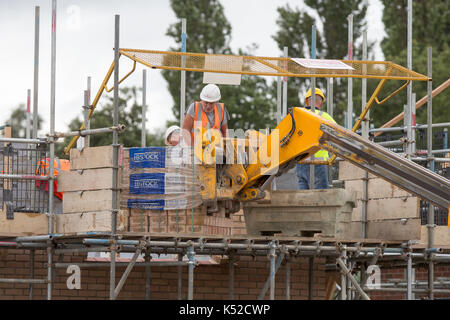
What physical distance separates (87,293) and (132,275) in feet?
2.57

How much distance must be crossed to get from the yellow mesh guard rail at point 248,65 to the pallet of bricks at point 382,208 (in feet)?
5.41

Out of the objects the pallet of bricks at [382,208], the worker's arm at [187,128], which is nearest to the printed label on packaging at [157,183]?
the worker's arm at [187,128]

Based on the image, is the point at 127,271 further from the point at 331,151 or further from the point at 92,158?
the point at 331,151

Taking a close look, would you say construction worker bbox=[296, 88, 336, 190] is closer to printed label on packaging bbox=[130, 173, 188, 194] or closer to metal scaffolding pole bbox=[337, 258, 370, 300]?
metal scaffolding pole bbox=[337, 258, 370, 300]

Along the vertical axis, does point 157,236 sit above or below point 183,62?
below

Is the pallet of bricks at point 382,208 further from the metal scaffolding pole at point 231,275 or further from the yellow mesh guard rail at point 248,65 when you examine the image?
the metal scaffolding pole at point 231,275

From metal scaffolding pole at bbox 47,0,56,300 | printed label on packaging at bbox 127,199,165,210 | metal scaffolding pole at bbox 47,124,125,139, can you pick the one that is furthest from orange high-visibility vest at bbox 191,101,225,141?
metal scaffolding pole at bbox 47,0,56,300

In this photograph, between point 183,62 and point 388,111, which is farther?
point 388,111

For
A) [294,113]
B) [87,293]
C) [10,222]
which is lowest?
[87,293]

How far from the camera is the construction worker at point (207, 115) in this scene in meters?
16.7
